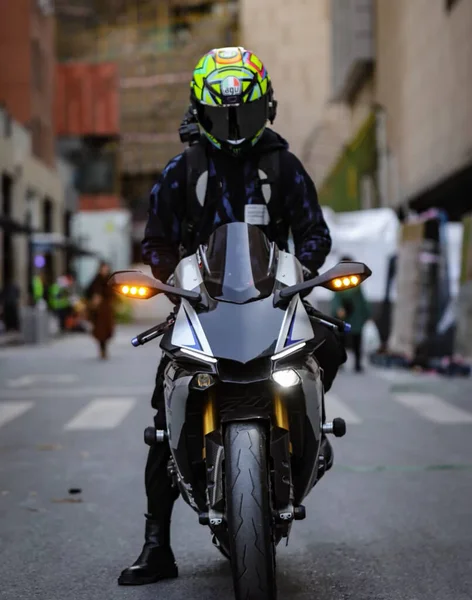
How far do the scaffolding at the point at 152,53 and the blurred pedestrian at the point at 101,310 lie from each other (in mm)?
77206

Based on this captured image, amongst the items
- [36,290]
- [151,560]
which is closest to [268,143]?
[151,560]

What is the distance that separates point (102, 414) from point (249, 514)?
801 cm

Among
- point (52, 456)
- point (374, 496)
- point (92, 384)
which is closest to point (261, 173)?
point (374, 496)

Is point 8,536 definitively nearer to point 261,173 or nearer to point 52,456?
point 261,173

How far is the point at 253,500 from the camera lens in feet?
11.6

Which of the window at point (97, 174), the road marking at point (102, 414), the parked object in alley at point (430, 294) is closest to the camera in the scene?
the road marking at point (102, 414)

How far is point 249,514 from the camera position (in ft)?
11.6

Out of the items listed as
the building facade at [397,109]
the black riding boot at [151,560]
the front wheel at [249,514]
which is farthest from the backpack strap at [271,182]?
the building facade at [397,109]

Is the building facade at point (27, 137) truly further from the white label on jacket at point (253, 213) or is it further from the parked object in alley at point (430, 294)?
the white label on jacket at point (253, 213)

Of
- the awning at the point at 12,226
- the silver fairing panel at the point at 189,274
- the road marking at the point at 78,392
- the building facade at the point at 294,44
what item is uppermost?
the building facade at the point at 294,44

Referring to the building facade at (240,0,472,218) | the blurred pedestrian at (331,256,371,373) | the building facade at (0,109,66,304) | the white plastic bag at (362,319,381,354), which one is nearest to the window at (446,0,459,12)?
the building facade at (240,0,472,218)

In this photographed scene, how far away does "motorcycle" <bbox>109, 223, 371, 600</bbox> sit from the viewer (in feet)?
11.7

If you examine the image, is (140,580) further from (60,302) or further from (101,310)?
(60,302)

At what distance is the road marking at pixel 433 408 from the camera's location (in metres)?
10.8
